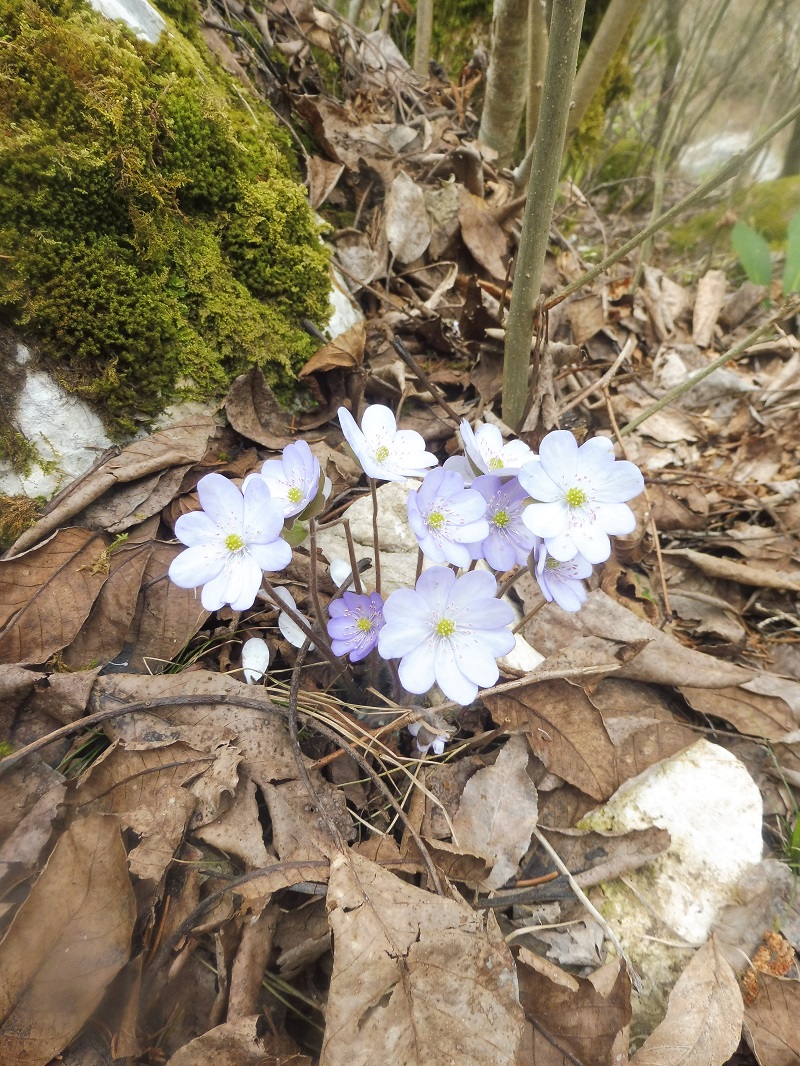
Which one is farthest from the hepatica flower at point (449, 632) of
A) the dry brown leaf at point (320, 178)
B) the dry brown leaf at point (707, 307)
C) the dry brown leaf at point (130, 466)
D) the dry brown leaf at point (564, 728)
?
the dry brown leaf at point (707, 307)

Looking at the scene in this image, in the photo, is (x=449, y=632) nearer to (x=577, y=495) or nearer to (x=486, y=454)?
(x=577, y=495)

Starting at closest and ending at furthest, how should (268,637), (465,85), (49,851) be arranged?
(49,851) → (268,637) → (465,85)

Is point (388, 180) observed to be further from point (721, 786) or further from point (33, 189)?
point (721, 786)

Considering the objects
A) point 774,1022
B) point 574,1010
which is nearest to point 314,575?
point 574,1010

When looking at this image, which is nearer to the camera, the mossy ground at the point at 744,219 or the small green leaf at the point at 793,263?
the small green leaf at the point at 793,263

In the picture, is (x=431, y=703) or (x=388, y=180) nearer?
(x=431, y=703)

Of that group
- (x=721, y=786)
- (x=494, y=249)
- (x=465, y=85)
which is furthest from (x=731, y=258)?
(x=721, y=786)

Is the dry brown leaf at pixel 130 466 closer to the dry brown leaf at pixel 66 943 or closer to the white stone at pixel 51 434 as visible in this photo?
the white stone at pixel 51 434
